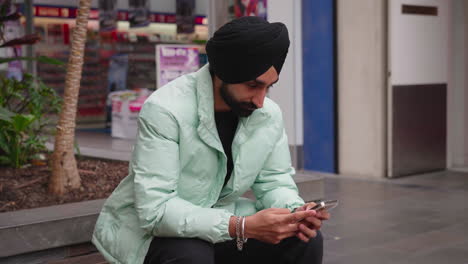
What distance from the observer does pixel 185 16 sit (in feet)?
38.2

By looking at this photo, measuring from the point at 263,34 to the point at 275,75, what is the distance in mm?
172

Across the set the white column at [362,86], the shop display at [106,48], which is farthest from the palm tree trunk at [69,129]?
the shop display at [106,48]

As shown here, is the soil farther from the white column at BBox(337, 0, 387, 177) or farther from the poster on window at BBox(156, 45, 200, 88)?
the poster on window at BBox(156, 45, 200, 88)

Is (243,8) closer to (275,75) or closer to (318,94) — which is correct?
(318,94)

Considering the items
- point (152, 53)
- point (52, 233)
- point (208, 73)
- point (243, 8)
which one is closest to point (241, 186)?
point (208, 73)

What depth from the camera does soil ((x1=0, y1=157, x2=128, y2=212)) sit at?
419 centimetres

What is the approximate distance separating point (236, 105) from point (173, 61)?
272 inches

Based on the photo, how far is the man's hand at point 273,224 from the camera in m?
2.23

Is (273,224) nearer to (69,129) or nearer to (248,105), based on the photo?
(248,105)

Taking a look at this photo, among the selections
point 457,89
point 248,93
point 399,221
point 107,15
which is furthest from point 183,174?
point 107,15

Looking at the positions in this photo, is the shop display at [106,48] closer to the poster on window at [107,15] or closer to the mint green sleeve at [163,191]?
the poster on window at [107,15]

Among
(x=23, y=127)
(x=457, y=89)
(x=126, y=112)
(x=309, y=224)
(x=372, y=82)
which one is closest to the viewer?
(x=309, y=224)

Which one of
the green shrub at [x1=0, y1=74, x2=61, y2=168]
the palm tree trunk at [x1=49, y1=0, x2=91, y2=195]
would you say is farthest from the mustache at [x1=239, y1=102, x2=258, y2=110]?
the green shrub at [x1=0, y1=74, x2=61, y2=168]

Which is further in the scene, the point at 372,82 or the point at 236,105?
the point at 372,82
